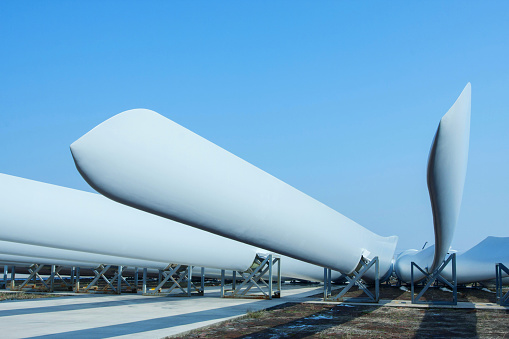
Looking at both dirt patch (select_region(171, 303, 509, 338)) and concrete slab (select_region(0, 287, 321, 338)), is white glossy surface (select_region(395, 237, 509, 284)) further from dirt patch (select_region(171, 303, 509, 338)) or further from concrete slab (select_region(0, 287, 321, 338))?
concrete slab (select_region(0, 287, 321, 338))

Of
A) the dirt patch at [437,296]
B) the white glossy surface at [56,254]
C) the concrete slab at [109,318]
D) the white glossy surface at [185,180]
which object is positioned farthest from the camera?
the dirt patch at [437,296]

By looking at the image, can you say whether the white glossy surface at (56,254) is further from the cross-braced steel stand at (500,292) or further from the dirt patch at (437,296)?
the cross-braced steel stand at (500,292)

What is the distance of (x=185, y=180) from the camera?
15.9 feet

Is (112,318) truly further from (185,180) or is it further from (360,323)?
(185,180)

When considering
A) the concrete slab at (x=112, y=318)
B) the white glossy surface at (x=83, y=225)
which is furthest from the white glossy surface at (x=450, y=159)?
the white glossy surface at (x=83, y=225)

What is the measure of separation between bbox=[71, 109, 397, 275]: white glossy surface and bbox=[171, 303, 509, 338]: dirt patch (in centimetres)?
381

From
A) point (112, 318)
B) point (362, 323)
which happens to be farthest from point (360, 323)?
point (112, 318)

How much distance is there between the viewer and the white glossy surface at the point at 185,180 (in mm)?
4406

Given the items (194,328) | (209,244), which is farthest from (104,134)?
(209,244)

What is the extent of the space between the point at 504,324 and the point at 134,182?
10318 millimetres

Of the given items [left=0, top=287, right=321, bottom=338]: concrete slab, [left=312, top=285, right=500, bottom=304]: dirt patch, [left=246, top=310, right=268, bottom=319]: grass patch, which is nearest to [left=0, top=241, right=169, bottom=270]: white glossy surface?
[left=0, top=287, right=321, bottom=338]: concrete slab

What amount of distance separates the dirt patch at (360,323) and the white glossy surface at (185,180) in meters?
3.81

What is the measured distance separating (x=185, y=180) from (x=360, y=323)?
27.0 ft

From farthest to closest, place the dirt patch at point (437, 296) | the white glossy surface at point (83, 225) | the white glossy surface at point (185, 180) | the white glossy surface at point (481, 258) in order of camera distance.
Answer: the white glossy surface at point (481, 258) < the dirt patch at point (437, 296) < the white glossy surface at point (83, 225) < the white glossy surface at point (185, 180)
